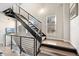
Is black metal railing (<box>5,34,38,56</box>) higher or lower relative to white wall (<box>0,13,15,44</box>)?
lower

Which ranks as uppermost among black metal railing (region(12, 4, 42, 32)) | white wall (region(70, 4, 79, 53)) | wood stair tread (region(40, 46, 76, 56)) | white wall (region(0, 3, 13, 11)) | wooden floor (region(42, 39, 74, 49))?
white wall (region(0, 3, 13, 11))

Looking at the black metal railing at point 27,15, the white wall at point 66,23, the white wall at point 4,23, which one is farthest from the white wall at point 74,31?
the white wall at point 4,23

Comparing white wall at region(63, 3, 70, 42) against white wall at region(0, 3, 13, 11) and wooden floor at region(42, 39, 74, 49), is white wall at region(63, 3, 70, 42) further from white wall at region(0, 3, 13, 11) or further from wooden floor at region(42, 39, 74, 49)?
white wall at region(0, 3, 13, 11)

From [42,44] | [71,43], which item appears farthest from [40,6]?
[71,43]

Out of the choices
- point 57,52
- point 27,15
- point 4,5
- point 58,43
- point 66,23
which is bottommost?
point 57,52

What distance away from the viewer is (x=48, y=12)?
1561mm

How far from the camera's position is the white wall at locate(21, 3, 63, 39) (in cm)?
154

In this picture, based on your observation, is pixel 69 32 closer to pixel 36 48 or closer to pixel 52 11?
pixel 52 11

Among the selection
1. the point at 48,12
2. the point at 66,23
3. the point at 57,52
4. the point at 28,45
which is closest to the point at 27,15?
the point at 48,12

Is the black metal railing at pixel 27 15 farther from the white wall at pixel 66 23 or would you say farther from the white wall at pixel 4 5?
the white wall at pixel 66 23

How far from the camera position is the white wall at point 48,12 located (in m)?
1.54

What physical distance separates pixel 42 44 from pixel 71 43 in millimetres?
399

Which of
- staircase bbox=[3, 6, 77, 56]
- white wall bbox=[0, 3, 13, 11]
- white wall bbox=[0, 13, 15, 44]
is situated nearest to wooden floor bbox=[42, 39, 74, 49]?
staircase bbox=[3, 6, 77, 56]

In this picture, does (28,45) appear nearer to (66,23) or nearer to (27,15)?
(27,15)
